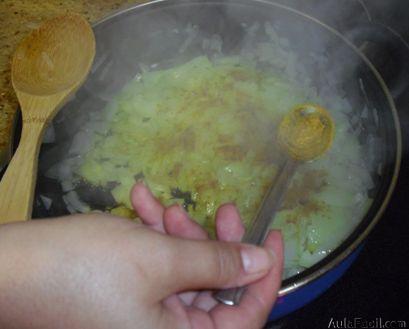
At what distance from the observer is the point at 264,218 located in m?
0.84

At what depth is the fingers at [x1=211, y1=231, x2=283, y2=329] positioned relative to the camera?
0.70m

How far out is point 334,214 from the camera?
3.44 ft

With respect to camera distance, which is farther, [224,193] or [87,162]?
[87,162]

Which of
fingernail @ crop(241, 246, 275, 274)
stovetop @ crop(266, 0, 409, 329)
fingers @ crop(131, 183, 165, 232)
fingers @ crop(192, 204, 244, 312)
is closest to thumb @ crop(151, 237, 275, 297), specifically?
fingernail @ crop(241, 246, 275, 274)

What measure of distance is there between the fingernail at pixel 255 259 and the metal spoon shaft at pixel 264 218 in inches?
2.3

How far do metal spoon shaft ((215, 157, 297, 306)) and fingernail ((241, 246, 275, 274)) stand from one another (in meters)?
0.06

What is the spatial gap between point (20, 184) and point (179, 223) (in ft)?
1.03

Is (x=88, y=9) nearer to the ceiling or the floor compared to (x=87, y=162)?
nearer to the ceiling

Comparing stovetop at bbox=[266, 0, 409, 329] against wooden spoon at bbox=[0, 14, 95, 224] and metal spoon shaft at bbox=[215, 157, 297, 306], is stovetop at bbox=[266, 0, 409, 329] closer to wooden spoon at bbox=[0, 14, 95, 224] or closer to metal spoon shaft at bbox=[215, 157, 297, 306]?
metal spoon shaft at bbox=[215, 157, 297, 306]

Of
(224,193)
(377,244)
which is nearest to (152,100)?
(224,193)

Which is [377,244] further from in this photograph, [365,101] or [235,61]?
[235,61]

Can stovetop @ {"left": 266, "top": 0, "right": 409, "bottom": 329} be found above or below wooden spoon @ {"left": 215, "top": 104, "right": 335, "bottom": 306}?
below

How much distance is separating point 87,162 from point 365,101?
76cm

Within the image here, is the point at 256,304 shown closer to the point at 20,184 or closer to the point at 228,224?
the point at 228,224
